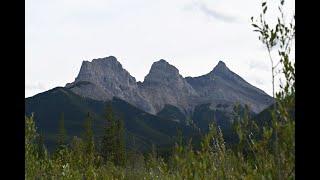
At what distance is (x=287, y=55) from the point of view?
3.51 meters

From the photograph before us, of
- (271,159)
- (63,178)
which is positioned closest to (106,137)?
(63,178)

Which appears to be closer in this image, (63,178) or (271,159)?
(271,159)

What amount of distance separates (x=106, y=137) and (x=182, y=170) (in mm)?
60676
